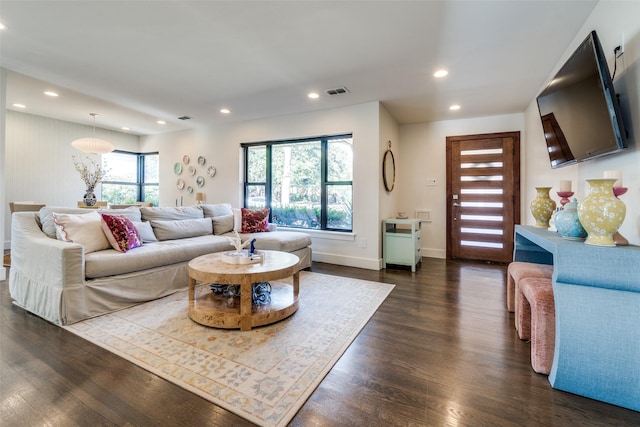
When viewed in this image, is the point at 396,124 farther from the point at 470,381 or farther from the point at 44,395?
the point at 44,395

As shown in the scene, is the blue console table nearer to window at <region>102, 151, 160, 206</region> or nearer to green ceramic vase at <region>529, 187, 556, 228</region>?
green ceramic vase at <region>529, 187, 556, 228</region>

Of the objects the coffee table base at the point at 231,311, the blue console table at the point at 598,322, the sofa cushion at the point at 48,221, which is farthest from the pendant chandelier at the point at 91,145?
the blue console table at the point at 598,322

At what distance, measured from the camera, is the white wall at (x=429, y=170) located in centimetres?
489

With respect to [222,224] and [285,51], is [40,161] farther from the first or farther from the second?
[285,51]

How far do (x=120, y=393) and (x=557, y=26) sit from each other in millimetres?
4045

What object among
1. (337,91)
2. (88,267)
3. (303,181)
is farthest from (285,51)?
(88,267)

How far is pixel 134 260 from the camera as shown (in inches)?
101

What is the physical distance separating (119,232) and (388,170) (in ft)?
12.3

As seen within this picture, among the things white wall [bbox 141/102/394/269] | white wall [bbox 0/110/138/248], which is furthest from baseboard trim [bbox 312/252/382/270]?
white wall [bbox 0/110/138/248]

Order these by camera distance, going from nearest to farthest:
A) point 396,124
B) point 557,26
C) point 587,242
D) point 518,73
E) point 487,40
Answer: point 587,242, point 557,26, point 487,40, point 518,73, point 396,124

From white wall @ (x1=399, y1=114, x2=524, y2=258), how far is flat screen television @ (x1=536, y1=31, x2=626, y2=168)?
2.35 m

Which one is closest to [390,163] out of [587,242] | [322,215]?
[322,215]

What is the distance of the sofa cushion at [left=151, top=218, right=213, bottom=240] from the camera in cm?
338

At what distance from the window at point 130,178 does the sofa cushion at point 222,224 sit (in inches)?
135
